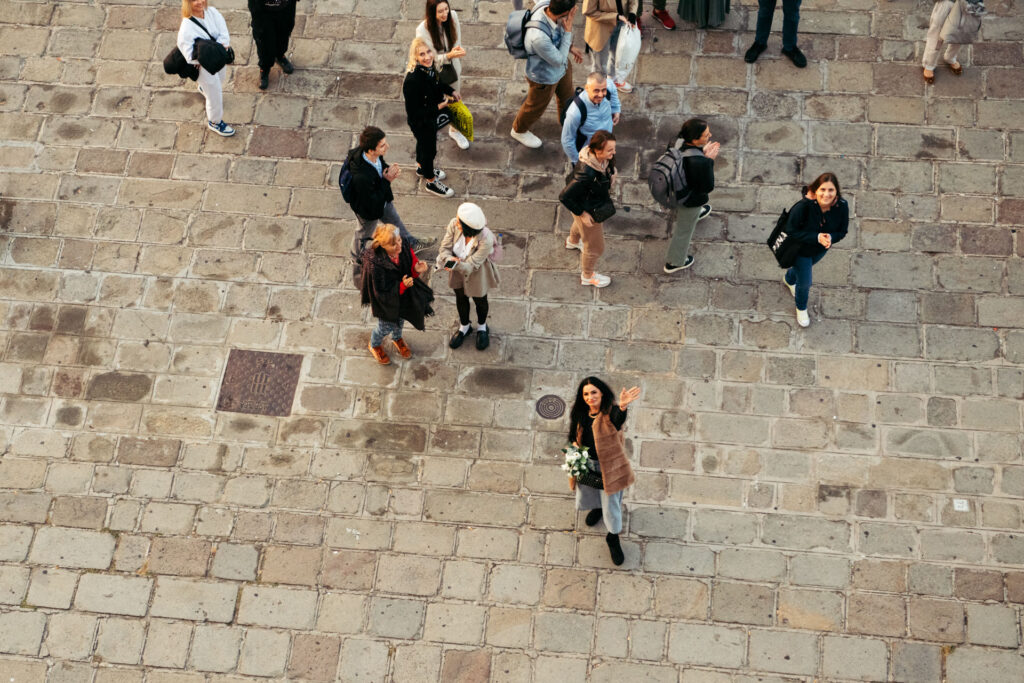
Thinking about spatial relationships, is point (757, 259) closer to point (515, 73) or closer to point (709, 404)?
point (709, 404)

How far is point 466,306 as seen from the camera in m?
9.41

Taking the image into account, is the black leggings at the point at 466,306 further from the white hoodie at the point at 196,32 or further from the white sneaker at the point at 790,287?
the white hoodie at the point at 196,32

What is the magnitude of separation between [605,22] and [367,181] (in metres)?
3.10

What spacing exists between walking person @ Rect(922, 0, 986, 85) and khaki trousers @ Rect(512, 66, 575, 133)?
3.75m

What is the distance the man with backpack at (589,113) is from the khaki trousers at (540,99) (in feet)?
2.94

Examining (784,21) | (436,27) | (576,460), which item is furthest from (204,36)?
(784,21)

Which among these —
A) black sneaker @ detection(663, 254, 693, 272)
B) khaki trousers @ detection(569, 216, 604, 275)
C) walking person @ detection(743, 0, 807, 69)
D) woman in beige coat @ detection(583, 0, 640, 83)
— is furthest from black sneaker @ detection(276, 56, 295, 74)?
walking person @ detection(743, 0, 807, 69)

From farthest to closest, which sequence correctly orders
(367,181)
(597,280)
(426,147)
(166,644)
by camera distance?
(426,147)
(597,280)
(367,181)
(166,644)

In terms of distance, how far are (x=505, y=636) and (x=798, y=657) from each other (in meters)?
2.40

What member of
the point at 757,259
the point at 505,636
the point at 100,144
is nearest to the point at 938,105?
the point at 757,259

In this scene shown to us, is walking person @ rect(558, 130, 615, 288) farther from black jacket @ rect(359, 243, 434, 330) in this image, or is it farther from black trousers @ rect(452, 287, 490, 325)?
black jacket @ rect(359, 243, 434, 330)

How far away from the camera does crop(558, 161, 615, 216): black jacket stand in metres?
8.88

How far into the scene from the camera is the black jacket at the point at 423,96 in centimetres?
952

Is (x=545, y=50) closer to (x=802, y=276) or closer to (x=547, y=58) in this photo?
(x=547, y=58)
